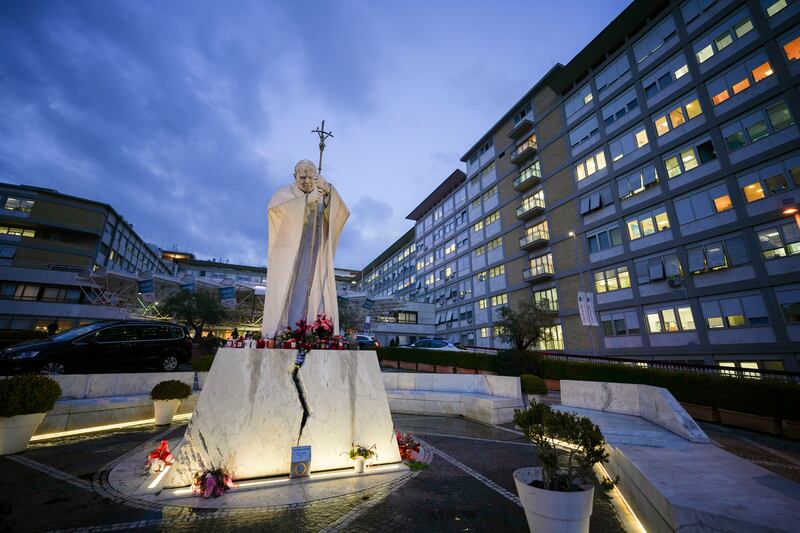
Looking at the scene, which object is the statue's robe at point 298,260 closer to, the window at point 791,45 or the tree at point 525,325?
the tree at point 525,325

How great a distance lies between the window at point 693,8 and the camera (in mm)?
22116

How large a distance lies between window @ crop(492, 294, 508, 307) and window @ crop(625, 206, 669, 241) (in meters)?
14.0

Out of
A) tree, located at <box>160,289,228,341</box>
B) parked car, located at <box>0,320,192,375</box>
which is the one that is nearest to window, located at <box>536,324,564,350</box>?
parked car, located at <box>0,320,192,375</box>

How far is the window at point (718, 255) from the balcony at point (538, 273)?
413 inches

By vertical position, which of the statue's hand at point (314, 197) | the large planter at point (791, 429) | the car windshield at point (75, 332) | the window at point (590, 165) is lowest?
the large planter at point (791, 429)

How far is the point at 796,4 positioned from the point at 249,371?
3138cm

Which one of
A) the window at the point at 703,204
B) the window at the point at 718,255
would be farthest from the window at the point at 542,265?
the window at the point at 718,255

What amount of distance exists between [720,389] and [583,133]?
25.0 metres

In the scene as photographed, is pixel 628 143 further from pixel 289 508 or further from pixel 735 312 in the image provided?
pixel 289 508

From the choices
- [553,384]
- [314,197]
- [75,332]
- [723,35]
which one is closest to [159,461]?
[314,197]

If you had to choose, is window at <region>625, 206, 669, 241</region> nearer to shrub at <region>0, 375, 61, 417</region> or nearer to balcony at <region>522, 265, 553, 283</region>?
balcony at <region>522, 265, 553, 283</region>

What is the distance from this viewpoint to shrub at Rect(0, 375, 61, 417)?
6.17 m

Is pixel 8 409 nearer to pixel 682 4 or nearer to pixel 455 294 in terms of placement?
pixel 682 4

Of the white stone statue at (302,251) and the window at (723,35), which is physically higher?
the window at (723,35)
